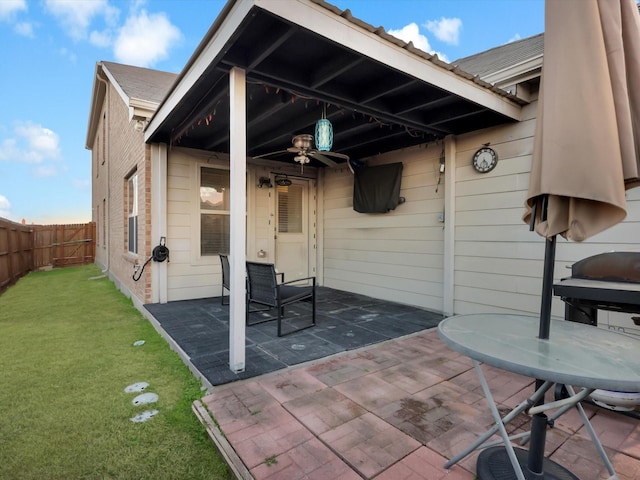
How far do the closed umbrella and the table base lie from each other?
0.79 meters

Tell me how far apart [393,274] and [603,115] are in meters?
4.14

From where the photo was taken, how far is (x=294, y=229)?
6.44 meters

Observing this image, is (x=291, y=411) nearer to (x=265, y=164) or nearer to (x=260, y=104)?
(x=260, y=104)

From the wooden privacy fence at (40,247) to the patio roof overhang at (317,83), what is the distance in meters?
5.73

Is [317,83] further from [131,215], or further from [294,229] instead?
[131,215]

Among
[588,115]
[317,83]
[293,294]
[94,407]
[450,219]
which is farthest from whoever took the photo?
[450,219]

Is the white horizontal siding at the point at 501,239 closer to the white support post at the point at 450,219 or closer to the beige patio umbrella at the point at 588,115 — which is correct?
the white support post at the point at 450,219

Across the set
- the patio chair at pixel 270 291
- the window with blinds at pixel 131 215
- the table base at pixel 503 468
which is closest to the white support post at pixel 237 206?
the patio chair at pixel 270 291

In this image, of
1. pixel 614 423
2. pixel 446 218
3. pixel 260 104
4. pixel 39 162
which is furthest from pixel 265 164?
pixel 39 162

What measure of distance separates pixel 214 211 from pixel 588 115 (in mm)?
5251

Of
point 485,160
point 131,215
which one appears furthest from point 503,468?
point 131,215

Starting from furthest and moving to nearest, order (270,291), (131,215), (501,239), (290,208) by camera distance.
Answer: (290,208) → (131,215) → (501,239) → (270,291)

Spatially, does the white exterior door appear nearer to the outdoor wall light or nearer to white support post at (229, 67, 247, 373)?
the outdoor wall light

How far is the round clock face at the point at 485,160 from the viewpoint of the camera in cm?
383
